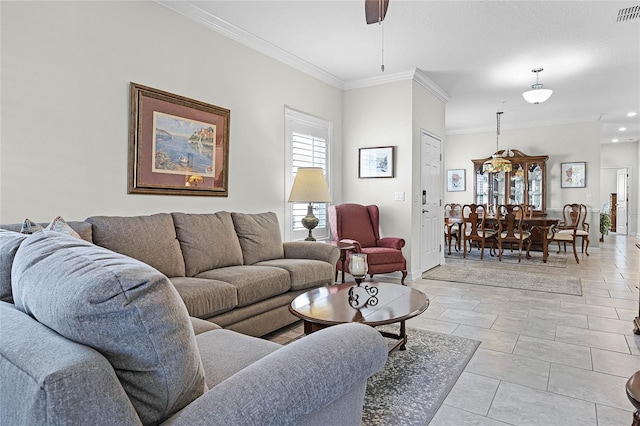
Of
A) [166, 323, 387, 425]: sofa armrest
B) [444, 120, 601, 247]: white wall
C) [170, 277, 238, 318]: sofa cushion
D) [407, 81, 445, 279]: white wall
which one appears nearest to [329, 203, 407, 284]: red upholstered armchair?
[407, 81, 445, 279]: white wall

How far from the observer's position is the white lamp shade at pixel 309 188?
4.19 metres

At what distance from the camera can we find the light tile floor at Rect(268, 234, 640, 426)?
1.91m

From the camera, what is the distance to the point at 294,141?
474 cm

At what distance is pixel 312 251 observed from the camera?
3.66 metres

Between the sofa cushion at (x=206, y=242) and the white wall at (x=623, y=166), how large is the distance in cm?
1259

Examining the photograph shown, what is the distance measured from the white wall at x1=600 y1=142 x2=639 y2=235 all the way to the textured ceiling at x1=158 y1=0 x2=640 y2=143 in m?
6.36

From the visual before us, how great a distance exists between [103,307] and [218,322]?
190 centimetres

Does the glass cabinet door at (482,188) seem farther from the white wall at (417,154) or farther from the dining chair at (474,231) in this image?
the white wall at (417,154)

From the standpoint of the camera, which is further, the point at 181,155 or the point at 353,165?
the point at 353,165

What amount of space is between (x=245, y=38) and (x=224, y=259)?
2341mm

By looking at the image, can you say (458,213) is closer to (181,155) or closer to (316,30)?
(316,30)

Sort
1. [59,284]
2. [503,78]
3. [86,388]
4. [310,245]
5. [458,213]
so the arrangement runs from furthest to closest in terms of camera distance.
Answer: [458,213] → [503,78] → [310,245] → [59,284] → [86,388]

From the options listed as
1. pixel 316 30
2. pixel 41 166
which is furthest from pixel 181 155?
pixel 316 30

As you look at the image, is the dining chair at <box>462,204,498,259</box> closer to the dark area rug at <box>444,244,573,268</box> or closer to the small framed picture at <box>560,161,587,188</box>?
the dark area rug at <box>444,244,573,268</box>
